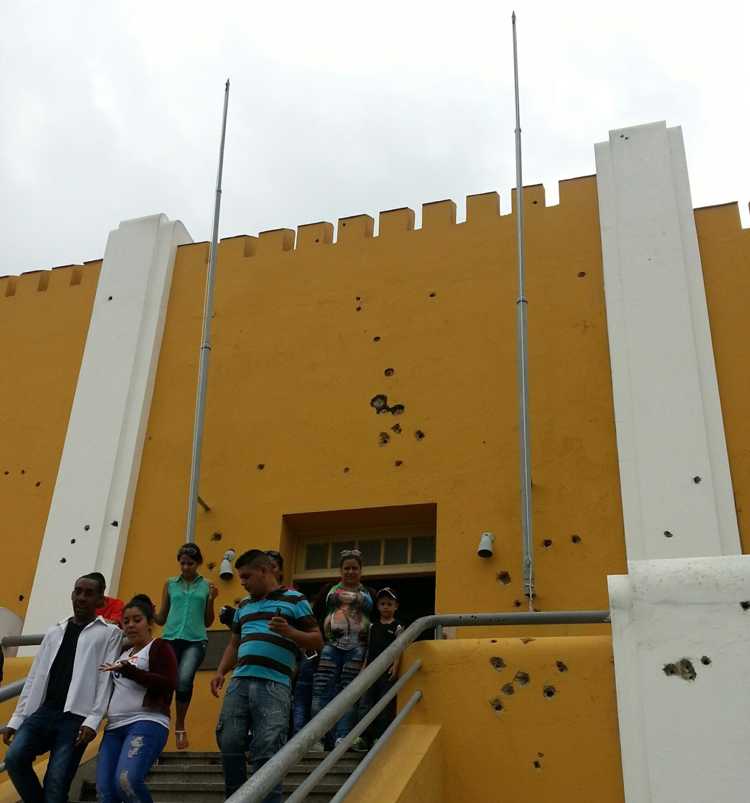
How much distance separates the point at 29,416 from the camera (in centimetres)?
1130

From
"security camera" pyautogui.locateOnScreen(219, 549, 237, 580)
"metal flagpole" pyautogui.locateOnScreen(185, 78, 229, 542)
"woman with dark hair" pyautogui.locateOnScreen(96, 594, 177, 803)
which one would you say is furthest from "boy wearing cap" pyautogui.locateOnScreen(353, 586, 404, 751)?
"metal flagpole" pyautogui.locateOnScreen(185, 78, 229, 542)

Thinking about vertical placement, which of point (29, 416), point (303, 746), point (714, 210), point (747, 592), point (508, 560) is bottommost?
point (303, 746)

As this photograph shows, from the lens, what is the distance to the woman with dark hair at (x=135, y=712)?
5316mm

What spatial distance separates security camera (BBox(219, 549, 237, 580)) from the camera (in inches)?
372

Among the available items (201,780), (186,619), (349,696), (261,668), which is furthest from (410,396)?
(349,696)

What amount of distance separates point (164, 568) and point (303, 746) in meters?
5.46

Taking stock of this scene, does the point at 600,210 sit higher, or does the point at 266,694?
the point at 600,210

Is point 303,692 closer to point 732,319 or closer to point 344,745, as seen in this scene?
point 344,745

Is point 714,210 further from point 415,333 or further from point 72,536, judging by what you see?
point 72,536

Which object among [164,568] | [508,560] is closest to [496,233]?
[508,560]

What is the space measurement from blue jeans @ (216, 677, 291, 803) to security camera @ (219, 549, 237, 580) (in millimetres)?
3857

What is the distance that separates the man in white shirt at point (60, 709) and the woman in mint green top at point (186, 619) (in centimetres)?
135

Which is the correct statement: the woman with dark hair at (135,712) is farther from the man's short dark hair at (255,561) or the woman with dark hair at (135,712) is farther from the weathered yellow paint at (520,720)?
the weathered yellow paint at (520,720)

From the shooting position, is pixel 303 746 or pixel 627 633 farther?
pixel 627 633
